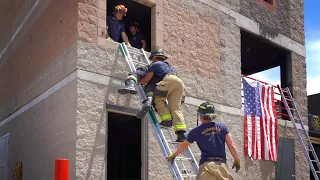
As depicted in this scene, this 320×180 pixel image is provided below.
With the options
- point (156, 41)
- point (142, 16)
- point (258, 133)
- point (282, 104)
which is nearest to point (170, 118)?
point (156, 41)

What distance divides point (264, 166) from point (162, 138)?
5.28 m

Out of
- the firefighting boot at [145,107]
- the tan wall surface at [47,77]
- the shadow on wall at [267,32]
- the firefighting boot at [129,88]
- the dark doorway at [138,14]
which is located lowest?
the firefighting boot at [145,107]

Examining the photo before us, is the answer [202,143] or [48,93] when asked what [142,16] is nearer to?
[48,93]

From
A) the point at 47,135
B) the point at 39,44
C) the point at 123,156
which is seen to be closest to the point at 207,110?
the point at 47,135

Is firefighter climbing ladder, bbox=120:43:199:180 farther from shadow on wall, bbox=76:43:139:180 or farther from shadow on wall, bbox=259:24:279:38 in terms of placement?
shadow on wall, bbox=259:24:279:38

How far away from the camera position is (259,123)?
35.8ft

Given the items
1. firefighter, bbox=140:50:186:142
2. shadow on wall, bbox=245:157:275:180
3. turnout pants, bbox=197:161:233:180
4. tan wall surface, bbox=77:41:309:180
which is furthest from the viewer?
shadow on wall, bbox=245:157:275:180

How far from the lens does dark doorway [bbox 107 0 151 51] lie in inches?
442

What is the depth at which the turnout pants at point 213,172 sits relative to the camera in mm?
5312

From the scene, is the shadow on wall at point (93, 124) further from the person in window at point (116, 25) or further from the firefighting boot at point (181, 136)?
the firefighting boot at point (181, 136)

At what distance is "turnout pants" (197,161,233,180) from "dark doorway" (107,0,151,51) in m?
6.05

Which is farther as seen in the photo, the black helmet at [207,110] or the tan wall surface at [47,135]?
the tan wall surface at [47,135]

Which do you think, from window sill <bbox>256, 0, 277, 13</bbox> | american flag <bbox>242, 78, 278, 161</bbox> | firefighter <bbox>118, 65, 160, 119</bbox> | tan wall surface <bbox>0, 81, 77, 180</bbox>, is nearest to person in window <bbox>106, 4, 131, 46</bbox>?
tan wall surface <bbox>0, 81, 77, 180</bbox>

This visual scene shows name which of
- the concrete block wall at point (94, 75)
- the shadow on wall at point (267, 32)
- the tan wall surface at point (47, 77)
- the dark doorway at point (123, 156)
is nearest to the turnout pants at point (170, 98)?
the concrete block wall at point (94, 75)
